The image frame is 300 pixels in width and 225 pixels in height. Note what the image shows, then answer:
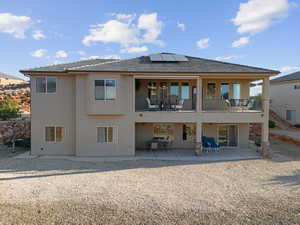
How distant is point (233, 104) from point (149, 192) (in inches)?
400

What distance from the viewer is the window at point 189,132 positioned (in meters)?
14.9

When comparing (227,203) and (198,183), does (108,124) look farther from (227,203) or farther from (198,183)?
(227,203)

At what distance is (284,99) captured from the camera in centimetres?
2655

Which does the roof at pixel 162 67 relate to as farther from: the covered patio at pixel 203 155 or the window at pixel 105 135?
the covered patio at pixel 203 155

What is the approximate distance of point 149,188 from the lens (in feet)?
24.3

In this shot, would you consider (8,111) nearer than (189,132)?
No

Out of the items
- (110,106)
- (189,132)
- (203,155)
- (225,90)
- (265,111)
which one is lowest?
(203,155)

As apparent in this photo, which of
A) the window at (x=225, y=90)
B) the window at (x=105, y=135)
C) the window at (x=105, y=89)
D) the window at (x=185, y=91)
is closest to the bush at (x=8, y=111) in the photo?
the window at (x=105, y=135)

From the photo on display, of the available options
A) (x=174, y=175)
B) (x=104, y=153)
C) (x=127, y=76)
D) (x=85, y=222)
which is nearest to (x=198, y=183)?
(x=174, y=175)

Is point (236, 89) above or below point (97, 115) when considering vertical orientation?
above

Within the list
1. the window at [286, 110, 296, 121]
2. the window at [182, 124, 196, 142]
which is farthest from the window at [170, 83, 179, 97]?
the window at [286, 110, 296, 121]

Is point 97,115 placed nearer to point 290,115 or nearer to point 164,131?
point 164,131

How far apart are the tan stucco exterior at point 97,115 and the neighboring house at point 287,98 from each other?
16876mm

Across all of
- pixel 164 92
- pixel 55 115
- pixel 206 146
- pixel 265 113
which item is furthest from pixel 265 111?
pixel 55 115
